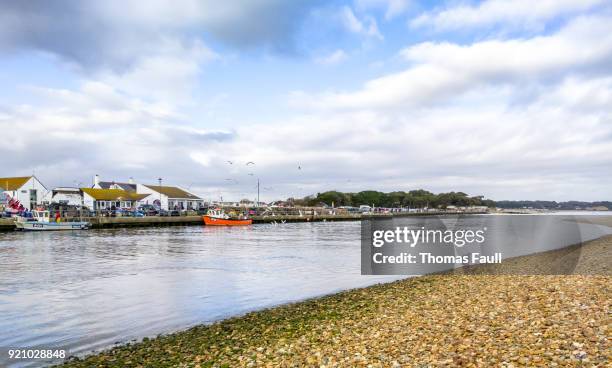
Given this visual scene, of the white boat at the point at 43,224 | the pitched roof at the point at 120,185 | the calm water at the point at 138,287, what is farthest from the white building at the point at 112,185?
the calm water at the point at 138,287

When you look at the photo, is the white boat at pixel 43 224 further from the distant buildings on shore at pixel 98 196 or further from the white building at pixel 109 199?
the white building at pixel 109 199

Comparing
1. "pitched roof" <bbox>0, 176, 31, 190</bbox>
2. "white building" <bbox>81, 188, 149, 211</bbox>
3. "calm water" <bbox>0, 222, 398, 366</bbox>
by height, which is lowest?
"calm water" <bbox>0, 222, 398, 366</bbox>

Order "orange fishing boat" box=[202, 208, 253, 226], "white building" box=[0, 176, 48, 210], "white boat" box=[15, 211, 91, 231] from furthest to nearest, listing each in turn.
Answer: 1. "orange fishing boat" box=[202, 208, 253, 226]
2. "white building" box=[0, 176, 48, 210]
3. "white boat" box=[15, 211, 91, 231]

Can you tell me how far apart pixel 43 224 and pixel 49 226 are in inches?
38.0

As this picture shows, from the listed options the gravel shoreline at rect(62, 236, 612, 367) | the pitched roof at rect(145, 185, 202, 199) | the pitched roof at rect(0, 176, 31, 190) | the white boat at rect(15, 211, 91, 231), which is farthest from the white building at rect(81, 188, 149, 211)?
the gravel shoreline at rect(62, 236, 612, 367)

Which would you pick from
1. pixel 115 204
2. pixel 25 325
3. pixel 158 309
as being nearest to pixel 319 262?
pixel 158 309

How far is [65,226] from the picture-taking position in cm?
6725

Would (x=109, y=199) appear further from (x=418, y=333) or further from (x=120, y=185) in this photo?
(x=418, y=333)

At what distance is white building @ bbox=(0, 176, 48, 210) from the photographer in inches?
3322

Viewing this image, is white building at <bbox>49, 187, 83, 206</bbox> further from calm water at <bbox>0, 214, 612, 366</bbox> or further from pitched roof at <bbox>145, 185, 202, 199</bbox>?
calm water at <bbox>0, 214, 612, 366</bbox>

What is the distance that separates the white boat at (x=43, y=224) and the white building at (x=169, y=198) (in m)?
34.2

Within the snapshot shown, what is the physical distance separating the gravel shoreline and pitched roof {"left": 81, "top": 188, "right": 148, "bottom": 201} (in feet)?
292

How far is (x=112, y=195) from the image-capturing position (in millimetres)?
97312

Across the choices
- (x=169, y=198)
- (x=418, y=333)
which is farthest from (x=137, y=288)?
(x=169, y=198)
